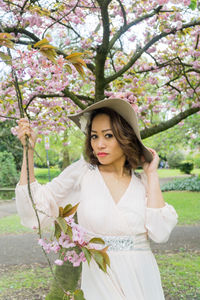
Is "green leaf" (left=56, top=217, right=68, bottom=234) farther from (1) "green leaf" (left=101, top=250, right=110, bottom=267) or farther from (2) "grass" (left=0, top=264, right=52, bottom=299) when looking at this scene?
(2) "grass" (left=0, top=264, right=52, bottom=299)

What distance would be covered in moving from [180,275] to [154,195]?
3.04m

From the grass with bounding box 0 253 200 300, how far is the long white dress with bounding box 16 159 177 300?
2.28 m

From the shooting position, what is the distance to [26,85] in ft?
10.7

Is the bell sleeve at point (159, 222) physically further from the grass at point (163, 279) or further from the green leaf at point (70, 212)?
the grass at point (163, 279)

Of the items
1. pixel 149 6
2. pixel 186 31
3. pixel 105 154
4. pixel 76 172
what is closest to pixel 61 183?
pixel 76 172

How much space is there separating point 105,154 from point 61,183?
10.4 inches

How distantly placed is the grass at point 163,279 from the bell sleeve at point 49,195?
7.96 feet

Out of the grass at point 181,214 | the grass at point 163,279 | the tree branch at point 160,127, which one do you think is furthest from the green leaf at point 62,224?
the grass at point 181,214

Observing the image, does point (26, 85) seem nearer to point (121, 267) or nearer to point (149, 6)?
point (149, 6)

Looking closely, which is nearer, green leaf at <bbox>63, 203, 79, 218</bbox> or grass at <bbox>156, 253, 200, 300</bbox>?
green leaf at <bbox>63, 203, 79, 218</bbox>

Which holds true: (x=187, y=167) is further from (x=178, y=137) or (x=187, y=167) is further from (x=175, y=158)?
(x=178, y=137)

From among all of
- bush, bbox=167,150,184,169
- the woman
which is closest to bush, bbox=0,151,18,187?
bush, bbox=167,150,184,169

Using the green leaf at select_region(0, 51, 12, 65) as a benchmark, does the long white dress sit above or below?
below

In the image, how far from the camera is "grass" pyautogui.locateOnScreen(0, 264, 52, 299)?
3.57 metres
